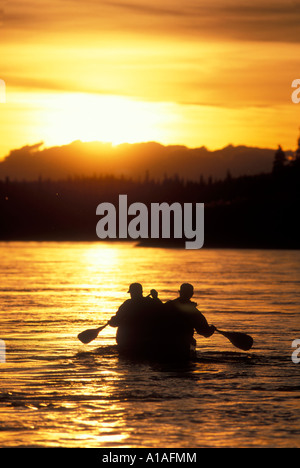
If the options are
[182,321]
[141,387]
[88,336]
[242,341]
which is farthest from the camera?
[88,336]

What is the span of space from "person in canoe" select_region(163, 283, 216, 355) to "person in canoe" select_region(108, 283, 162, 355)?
36 centimetres

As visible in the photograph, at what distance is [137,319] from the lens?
2477cm

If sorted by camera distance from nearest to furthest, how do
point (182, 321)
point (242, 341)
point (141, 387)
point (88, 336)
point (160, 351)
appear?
point (141, 387) < point (182, 321) < point (160, 351) < point (242, 341) < point (88, 336)

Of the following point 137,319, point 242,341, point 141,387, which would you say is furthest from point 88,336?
point 141,387

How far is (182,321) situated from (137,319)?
3.95 ft

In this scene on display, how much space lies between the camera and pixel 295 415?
60.2ft

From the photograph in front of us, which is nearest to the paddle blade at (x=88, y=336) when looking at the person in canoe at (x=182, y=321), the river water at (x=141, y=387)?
the river water at (x=141, y=387)

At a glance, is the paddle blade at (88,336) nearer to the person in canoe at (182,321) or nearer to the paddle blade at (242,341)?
the person in canoe at (182,321)

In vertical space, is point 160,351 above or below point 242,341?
below

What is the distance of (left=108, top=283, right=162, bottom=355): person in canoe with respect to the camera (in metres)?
24.6

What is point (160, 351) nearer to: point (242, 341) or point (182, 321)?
point (182, 321)

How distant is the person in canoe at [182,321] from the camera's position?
24.5 metres

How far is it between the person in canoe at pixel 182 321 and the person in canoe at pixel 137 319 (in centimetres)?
36
